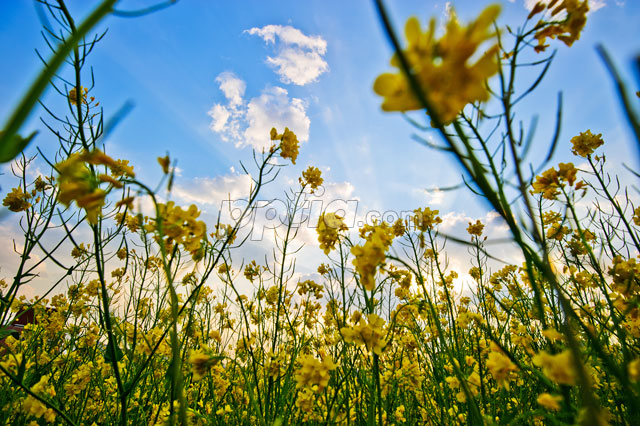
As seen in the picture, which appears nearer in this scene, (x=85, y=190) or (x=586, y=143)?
(x=85, y=190)

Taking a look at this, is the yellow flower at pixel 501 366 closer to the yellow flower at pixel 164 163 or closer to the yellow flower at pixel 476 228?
the yellow flower at pixel 164 163

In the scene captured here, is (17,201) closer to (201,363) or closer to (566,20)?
(201,363)

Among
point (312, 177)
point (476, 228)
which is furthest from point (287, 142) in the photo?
point (476, 228)

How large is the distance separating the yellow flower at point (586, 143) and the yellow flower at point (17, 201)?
4.44 m

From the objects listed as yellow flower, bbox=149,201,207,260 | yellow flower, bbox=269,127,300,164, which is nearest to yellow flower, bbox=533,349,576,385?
yellow flower, bbox=149,201,207,260

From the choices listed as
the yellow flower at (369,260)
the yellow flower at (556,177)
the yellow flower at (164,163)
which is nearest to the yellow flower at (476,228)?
the yellow flower at (556,177)

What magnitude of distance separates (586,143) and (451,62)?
3.22 metres

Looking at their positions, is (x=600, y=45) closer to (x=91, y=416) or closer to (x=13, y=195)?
(x=13, y=195)

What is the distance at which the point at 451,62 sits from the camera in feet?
1.30

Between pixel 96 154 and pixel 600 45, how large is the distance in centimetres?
89

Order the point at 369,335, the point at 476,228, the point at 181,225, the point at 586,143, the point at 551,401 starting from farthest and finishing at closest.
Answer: the point at 476,228
the point at 586,143
the point at 369,335
the point at 181,225
the point at 551,401

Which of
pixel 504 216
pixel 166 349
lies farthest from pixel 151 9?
pixel 166 349

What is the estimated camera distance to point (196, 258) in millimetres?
1089

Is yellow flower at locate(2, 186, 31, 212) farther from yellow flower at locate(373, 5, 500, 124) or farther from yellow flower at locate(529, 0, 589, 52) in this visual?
yellow flower at locate(529, 0, 589, 52)
